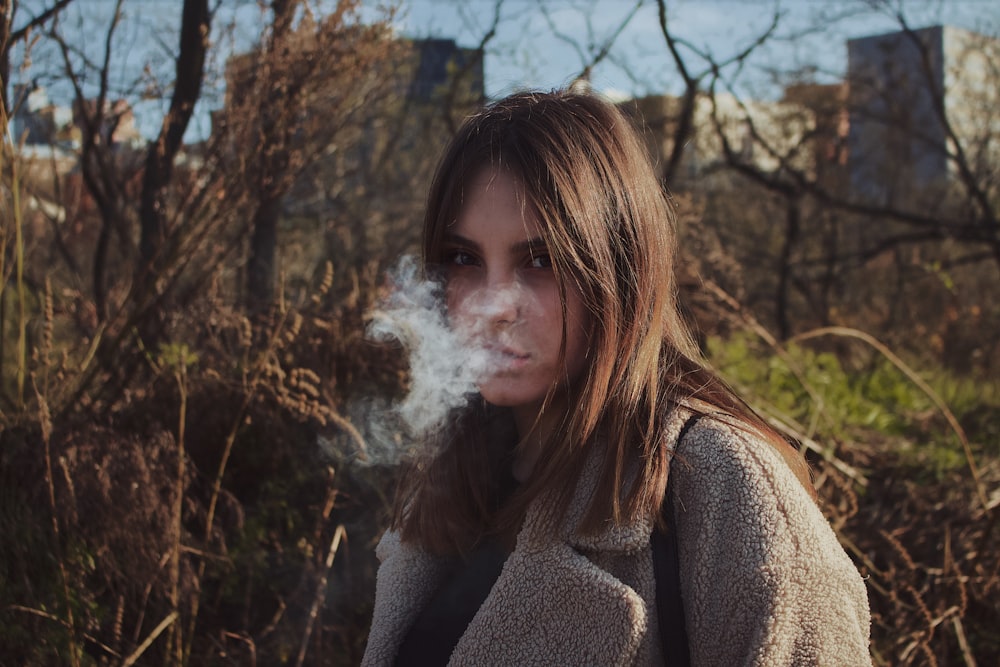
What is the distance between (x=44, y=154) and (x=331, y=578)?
2745 mm

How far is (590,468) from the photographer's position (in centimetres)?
134

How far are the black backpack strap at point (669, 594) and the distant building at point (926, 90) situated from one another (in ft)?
23.1

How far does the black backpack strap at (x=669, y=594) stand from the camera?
1188mm

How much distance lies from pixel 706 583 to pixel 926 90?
9.08m

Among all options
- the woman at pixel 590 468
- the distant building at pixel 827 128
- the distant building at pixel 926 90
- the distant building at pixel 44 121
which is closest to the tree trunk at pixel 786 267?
the distant building at pixel 827 128

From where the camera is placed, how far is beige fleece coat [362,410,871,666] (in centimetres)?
112

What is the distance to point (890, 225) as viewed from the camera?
1010 centimetres

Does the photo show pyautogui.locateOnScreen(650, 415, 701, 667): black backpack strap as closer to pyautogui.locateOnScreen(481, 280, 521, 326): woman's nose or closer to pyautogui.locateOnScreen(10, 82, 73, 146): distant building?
pyautogui.locateOnScreen(481, 280, 521, 326): woman's nose

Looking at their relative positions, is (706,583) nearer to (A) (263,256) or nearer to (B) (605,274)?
(B) (605,274)

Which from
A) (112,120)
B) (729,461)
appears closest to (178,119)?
(112,120)

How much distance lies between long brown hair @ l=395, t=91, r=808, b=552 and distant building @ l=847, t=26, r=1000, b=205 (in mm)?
6720

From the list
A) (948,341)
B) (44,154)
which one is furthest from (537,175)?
(948,341)

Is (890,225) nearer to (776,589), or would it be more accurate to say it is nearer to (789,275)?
(789,275)

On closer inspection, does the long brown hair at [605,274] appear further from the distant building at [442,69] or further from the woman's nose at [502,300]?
the distant building at [442,69]
